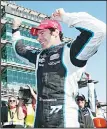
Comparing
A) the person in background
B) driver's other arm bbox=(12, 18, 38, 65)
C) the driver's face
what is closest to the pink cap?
the driver's face

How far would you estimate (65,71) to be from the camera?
239 cm

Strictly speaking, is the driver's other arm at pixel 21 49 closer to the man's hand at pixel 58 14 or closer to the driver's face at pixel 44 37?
the driver's face at pixel 44 37

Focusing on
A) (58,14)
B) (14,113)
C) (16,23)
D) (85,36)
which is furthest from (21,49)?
(14,113)

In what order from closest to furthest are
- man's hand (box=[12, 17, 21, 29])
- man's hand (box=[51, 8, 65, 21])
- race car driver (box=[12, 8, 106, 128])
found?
race car driver (box=[12, 8, 106, 128]), man's hand (box=[51, 8, 65, 21]), man's hand (box=[12, 17, 21, 29])

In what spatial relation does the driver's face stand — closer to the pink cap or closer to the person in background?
the pink cap

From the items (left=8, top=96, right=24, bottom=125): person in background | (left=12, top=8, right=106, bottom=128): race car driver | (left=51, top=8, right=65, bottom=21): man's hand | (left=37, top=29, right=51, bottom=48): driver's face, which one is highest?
(left=51, top=8, right=65, bottom=21): man's hand

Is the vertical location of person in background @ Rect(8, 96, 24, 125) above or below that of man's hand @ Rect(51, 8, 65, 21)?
below

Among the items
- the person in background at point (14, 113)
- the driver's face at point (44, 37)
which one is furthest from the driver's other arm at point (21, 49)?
the person in background at point (14, 113)

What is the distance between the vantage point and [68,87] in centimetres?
236

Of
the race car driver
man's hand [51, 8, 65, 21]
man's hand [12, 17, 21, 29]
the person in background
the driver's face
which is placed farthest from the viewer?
the person in background

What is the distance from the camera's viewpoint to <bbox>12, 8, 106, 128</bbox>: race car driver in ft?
7.63

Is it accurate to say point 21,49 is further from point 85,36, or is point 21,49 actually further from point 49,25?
point 85,36

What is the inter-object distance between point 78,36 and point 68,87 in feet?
1.23

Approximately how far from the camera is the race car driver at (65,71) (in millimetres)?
2326
